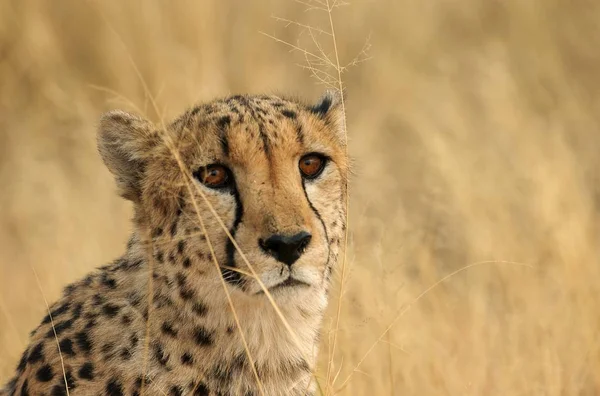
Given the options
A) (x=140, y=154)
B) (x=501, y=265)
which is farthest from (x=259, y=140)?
(x=501, y=265)

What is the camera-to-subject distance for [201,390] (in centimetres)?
356

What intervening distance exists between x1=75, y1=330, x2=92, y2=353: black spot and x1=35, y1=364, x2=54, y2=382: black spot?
106 millimetres

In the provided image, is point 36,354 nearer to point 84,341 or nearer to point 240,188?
point 84,341

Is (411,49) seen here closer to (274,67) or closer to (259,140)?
(274,67)

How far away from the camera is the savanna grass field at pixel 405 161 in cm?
528

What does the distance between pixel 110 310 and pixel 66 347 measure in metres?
0.17

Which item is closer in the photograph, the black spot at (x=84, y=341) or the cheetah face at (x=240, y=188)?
the cheetah face at (x=240, y=188)

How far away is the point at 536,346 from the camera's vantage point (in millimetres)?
5219

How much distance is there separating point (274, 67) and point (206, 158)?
5260mm

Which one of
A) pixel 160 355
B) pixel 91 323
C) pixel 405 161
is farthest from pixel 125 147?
pixel 405 161

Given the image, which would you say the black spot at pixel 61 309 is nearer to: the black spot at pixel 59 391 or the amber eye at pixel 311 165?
the black spot at pixel 59 391

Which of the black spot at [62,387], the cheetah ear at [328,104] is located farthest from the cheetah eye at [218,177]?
the black spot at [62,387]

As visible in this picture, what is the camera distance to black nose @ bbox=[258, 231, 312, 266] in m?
3.31

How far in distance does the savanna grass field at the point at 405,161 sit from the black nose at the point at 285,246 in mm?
425
